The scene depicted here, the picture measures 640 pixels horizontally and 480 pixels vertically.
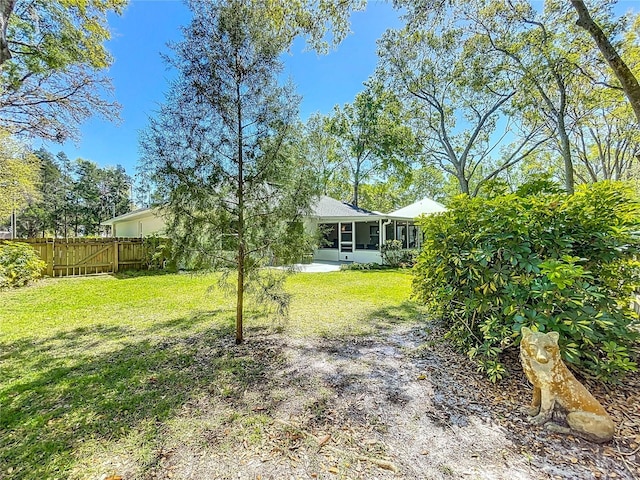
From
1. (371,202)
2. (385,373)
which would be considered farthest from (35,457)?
(371,202)

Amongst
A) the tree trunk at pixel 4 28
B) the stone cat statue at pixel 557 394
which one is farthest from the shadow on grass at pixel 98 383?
the tree trunk at pixel 4 28

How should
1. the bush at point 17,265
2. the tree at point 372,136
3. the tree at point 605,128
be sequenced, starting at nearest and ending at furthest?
the bush at point 17,265 < the tree at point 605,128 < the tree at point 372,136

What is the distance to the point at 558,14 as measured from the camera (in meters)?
8.77

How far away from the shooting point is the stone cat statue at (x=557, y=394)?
216cm

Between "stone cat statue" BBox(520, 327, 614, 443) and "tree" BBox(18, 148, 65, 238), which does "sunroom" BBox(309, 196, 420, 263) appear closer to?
"stone cat statue" BBox(520, 327, 614, 443)

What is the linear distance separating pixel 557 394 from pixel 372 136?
18533 millimetres

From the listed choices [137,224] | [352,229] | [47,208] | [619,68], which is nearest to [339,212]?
[352,229]

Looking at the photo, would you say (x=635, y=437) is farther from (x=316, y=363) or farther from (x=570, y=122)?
(x=570, y=122)

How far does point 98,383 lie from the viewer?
315cm

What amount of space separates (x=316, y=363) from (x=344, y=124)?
20.2m

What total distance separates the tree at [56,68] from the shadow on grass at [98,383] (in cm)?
476

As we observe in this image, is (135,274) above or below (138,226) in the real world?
below

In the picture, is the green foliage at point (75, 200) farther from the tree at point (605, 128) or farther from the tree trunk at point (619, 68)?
the tree at point (605, 128)

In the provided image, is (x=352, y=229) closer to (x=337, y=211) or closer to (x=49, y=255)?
(x=337, y=211)
